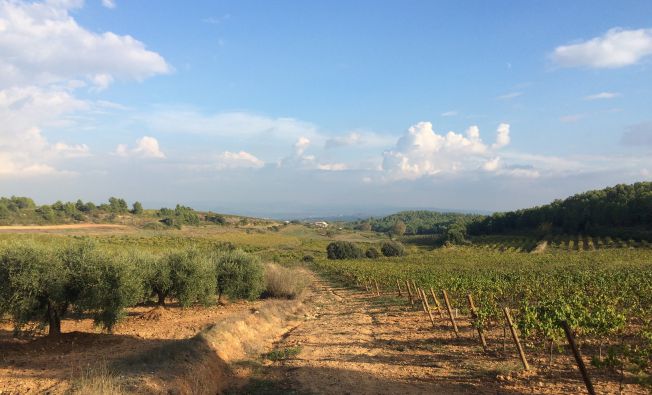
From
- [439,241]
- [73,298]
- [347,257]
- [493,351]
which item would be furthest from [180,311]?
[439,241]

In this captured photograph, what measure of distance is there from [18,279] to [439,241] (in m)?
99.2

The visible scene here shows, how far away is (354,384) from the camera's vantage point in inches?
419

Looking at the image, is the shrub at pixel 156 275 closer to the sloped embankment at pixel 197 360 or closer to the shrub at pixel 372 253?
the sloped embankment at pixel 197 360

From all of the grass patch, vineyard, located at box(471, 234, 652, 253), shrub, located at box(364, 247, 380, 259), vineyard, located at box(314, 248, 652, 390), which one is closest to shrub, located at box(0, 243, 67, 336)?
the grass patch

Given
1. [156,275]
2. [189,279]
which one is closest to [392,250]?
[189,279]

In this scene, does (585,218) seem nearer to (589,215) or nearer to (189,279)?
(589,215)

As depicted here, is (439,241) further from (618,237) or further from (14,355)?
(14,355)

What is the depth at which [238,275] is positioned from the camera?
26.4 meters

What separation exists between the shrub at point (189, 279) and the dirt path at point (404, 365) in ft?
24.5

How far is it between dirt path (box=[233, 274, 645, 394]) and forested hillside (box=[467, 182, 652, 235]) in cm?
7681

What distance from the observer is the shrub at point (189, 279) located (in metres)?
22.4

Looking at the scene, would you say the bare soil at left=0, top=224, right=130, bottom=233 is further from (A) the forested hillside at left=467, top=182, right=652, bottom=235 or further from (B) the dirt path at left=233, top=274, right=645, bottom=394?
(A) the forested hillside at left=467, top=182, right=652, bottom=235

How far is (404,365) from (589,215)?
91657mm

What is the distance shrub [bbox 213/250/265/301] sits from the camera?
26.3 metres
